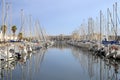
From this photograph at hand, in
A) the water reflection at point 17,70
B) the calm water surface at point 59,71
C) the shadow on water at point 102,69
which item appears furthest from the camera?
the shadow on water at point 102,69

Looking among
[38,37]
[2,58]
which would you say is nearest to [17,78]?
[2,58]

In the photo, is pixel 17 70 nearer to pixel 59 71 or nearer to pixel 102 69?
pixel 59 71

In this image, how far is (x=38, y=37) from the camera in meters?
97.2

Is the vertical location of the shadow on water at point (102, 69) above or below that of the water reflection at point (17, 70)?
below

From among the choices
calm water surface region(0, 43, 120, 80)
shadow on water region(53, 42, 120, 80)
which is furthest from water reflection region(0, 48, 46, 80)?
shadow on water region(53, 42, 120, 80)

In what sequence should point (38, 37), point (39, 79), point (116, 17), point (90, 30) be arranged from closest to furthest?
point (39, 79), point (116, 17), point (90, 30), point (38, 37)

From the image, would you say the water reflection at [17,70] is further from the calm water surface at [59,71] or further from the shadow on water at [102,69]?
the shadow on water at [102,69]

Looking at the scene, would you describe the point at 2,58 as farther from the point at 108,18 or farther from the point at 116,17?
the point at 108,18

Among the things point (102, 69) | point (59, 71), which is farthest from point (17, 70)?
point (102, 69)

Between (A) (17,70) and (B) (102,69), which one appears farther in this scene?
(B) (102,69)

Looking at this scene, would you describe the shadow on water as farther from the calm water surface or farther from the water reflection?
the water reflection

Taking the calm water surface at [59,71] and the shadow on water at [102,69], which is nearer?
the calm water surface at [59,71]

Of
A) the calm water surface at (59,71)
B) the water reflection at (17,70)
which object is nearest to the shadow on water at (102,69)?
the calm water surface at (59,71)

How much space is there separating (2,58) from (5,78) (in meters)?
12.0
